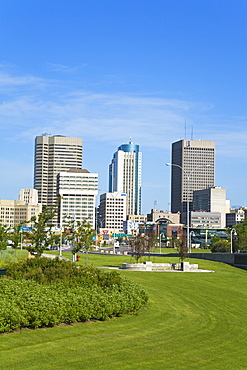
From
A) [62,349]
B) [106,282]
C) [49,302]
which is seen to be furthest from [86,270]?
[62,349]

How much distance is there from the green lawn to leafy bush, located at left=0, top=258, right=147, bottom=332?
0.34m

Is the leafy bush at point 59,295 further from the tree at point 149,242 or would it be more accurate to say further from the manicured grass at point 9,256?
the tree at point 149,242

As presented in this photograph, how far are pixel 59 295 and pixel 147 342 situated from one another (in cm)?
366

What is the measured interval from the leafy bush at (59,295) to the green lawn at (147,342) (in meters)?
0.34

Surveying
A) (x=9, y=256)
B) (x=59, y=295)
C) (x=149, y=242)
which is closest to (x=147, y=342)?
(x=59, y=295)

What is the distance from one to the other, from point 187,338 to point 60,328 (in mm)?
3669

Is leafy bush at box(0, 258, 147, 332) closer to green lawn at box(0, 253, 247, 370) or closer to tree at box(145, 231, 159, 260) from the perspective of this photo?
green lawn at box(0, 253, 247, 370)

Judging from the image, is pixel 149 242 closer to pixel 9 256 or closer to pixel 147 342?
pixel 9 256

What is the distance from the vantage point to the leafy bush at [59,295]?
48.6ft

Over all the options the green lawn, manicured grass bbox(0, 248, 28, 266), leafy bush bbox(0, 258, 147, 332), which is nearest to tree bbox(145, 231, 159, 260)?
manicured grass bbox(0, 248, 28, 266)

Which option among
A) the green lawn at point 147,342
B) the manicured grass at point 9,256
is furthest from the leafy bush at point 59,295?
the manicured grass at point 9,256

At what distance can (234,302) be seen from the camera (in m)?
23.3

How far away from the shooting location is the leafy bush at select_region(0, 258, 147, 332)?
48.6 feet

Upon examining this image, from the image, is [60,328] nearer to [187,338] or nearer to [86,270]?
[187,338]
